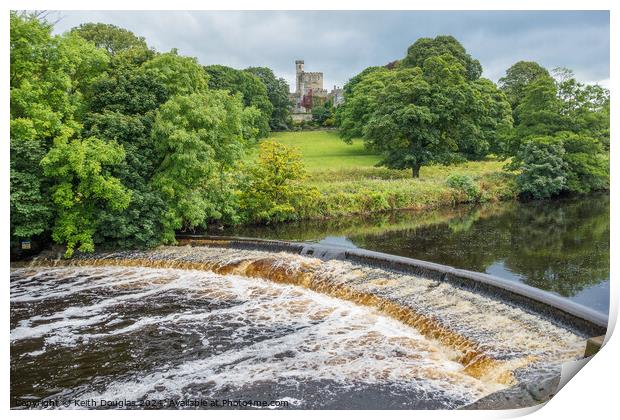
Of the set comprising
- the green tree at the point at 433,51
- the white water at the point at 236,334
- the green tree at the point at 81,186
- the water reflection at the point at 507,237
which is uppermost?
the green tree at the point at 433,51

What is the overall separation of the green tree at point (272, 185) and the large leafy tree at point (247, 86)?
9.01 metres

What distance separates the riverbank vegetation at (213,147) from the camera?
10.9 meters

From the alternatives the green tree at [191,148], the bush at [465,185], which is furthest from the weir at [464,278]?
the bush at [465,185]

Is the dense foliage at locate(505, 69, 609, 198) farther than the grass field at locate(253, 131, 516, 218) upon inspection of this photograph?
No

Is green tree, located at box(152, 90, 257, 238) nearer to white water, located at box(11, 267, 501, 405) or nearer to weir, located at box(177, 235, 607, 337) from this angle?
weir, located at box(177, 235, 607, 337)

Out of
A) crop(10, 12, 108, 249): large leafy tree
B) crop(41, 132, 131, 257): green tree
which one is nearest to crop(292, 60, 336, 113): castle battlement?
crop(10, 12, 108, 249): large leafy tree

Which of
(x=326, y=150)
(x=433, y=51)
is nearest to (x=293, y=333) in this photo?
(x=326, y=150)

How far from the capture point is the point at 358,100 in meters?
28.9

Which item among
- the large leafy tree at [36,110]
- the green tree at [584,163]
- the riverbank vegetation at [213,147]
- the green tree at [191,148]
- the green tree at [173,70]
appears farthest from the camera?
the green tree at [584,163]

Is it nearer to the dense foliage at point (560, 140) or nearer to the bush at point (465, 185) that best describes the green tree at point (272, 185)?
the bush at point (465, 185)

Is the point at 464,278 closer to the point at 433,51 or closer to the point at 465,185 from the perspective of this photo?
the point at 465,185

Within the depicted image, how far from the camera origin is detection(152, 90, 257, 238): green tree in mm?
12234

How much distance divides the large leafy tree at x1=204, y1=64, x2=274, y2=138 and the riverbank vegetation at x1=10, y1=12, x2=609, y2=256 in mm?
141
